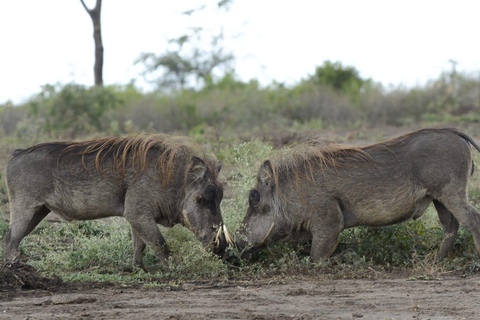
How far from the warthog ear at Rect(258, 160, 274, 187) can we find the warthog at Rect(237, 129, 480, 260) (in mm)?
11

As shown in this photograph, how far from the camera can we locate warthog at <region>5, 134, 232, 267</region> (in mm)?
5910

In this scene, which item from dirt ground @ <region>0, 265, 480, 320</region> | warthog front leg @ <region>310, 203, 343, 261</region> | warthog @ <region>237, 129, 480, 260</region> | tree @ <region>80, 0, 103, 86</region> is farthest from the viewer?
tree @ <region>80, 0, 103, 86</region>

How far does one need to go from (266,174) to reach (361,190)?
0.97m

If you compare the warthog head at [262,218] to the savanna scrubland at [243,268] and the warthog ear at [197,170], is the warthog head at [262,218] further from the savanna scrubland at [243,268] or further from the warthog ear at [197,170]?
the warthog ear at [197,170]

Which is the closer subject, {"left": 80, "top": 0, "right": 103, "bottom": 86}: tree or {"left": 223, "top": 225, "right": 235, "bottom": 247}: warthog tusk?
{"left": 223, "top": 225, "right": 235, "bottom": 247}: warthog tusk

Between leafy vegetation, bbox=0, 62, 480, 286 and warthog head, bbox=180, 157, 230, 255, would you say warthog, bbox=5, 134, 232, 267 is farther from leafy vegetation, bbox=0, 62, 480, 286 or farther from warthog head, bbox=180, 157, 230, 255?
leafy vegetation, bbox=0, 62, 480, 286

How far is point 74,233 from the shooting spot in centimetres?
723

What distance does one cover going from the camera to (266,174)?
246 inches

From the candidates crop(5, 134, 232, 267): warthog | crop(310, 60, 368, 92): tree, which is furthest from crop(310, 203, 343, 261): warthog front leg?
crop(310, 60, 368, 92): tree

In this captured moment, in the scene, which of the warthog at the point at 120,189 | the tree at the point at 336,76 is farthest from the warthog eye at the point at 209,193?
the tree at the point at 336,76

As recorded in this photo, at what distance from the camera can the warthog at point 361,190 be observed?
5754 mm

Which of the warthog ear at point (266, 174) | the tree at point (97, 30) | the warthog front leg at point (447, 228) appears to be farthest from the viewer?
the tree at point (97, 30)

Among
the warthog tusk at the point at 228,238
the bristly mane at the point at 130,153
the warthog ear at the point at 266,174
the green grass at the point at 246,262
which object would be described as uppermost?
the bristly mane at the point at 130,153

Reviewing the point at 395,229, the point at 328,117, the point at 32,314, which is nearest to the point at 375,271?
the point at 395,229
